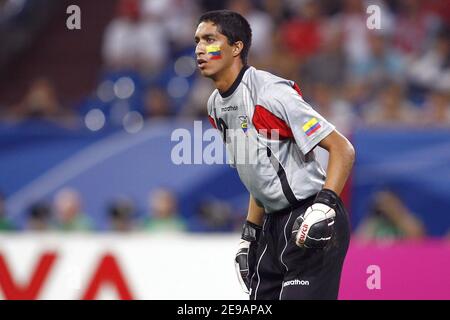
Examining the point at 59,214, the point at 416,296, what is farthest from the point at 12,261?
the point at 416,296

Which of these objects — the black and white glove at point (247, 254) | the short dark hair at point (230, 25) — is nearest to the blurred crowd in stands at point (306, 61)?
the black and white glove at point (247, 254)

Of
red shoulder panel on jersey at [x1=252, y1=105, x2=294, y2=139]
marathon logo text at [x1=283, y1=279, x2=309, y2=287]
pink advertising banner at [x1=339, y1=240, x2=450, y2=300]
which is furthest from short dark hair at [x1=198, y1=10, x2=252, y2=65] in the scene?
pink advertising banner at [x1=339, y1=240, x2=450, y2=300]

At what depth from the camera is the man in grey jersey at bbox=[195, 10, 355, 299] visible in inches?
201

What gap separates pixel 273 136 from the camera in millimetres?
5312

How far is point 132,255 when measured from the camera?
891cm

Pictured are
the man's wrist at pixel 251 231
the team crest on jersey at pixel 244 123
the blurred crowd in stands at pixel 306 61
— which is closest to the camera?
the team crest on jersey at pixel 244 123

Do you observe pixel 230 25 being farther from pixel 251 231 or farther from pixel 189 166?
pixel 189 166

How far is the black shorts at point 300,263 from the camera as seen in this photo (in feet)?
17.2

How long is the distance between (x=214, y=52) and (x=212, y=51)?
1cm

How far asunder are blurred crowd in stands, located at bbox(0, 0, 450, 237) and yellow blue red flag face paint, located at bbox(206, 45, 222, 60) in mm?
5158

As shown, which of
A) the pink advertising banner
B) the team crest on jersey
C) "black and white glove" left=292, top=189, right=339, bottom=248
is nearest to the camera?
"black and white glove" left=292, top=189, right=339, bottom=248

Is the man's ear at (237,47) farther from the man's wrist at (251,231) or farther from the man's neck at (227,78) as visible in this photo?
the man's wrist at (251,231)

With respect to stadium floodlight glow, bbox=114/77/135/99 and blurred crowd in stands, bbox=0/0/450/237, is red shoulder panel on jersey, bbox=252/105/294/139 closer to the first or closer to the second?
blurred crowd in stands, bbox=0/0/450/237

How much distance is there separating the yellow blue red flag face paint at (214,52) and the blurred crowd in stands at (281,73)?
5.16 meters
